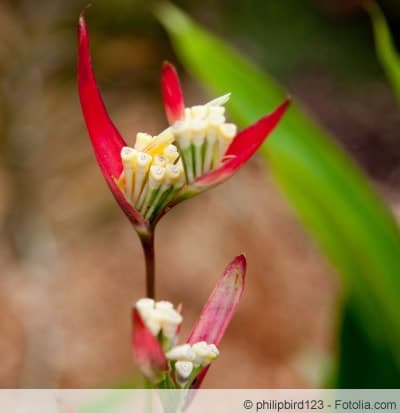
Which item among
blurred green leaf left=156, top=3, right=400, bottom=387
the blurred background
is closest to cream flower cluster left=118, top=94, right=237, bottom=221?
blurred green leaf left=156, top=3, right=400, bottom=387

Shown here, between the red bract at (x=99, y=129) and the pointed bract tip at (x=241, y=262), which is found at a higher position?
the red bract at (x=99, y=129)

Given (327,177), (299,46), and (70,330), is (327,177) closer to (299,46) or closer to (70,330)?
(70,330)

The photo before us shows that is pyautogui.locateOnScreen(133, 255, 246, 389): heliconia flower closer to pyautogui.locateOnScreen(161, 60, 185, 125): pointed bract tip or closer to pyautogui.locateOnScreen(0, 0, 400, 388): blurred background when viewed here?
pyautogui.locateOnScreen(161, 60, 185, 125): pointed bract tip

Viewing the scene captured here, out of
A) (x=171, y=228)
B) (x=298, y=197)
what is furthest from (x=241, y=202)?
(x=298, y=197)

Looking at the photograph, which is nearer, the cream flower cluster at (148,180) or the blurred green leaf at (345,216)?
the cream flower cluster at (148,180)

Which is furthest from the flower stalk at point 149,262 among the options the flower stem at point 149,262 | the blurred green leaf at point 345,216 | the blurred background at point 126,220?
the blurred background at point 126,220

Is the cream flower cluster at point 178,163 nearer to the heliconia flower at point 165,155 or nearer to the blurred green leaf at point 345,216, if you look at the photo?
the heliconia flower at point 165,155

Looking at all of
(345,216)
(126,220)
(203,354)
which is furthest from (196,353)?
(126,220)
